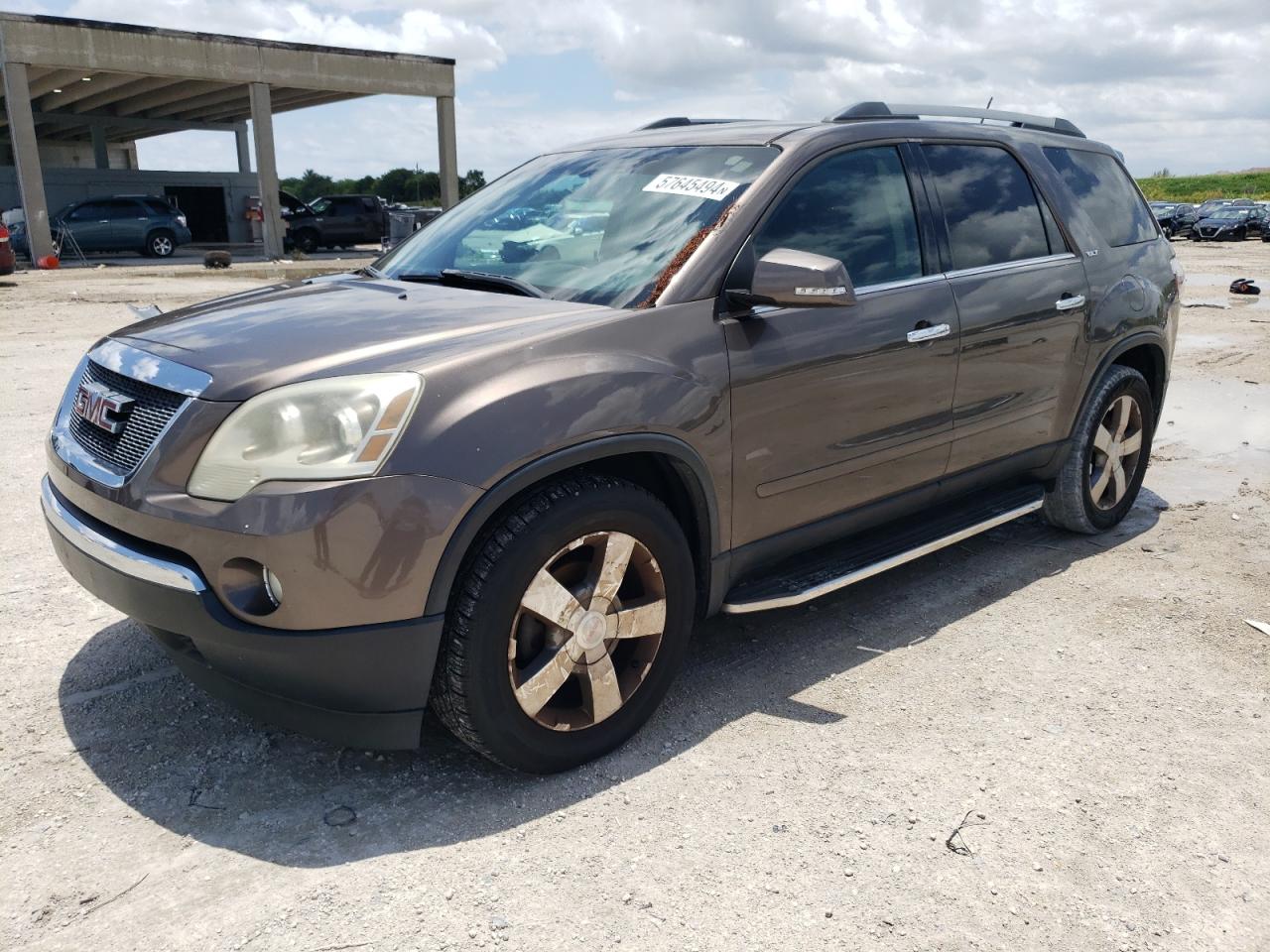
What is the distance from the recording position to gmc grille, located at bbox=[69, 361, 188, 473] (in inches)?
107

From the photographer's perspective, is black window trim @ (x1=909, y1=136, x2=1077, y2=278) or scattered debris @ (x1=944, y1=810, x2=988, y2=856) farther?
black window trim @ (x1=909, y1=136, x2=1077, y2=278)

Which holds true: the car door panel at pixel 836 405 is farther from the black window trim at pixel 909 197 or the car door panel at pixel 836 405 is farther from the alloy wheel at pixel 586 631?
the alloy wheel at pixel 586 631

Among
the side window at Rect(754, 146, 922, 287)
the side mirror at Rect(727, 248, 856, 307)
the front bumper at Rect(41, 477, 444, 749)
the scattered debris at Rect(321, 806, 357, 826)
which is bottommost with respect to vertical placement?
the scattered debris at Rect(321, 806, 357, 826)

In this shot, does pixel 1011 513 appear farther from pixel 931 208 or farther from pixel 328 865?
pixel 328 865

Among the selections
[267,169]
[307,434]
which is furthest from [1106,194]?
[267,169]

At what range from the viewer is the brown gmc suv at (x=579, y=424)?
2.54m

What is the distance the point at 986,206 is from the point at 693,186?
1.42 meters

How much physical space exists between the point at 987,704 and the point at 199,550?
7.85 ft

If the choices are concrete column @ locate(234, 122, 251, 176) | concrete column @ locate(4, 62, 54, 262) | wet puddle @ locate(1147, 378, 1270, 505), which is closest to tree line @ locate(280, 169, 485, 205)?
concrete column @ locate(234, 122, 251, 176)

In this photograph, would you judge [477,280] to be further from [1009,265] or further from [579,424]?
[1009,265]

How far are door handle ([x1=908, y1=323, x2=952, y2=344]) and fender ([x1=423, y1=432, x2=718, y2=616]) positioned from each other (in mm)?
1046

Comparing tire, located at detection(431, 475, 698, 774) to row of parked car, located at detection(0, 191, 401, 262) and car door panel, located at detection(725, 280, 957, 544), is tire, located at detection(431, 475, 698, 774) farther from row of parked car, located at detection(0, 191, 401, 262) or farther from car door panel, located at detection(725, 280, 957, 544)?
row of parked car, located at detection(0, 191, 401, 262)

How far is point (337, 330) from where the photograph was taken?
2.90 metres

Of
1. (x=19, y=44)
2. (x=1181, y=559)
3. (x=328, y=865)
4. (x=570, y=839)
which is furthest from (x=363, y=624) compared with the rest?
(x=19, y=44)
